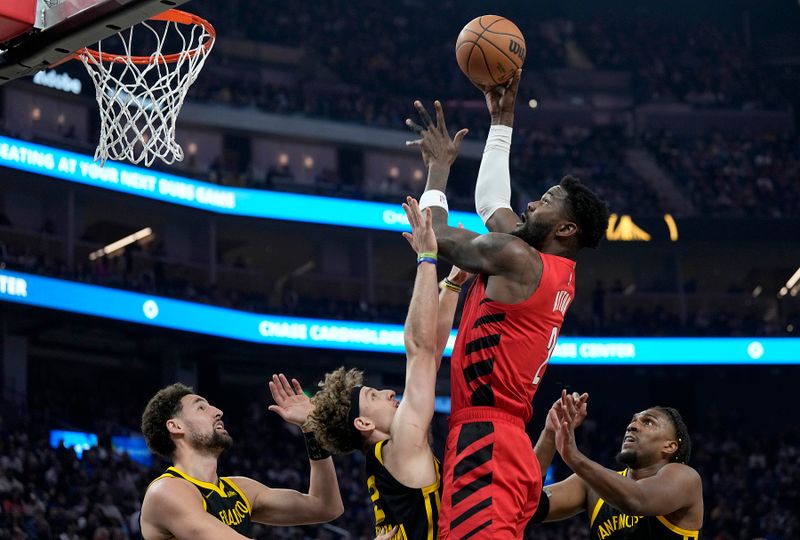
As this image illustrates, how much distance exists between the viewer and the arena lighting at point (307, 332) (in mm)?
20656

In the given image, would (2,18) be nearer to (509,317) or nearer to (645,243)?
(509,317)

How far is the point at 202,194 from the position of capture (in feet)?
78.4

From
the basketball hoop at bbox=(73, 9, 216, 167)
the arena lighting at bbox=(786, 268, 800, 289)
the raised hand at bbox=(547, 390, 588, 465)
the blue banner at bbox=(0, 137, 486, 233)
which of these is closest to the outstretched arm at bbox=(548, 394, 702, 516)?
the raised hand at bbox=(547, 390, 588, 465)

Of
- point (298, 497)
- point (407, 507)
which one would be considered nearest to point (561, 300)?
point (407, 507)

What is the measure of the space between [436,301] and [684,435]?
1.80 metres

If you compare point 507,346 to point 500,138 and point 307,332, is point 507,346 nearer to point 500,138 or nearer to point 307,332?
point 500,138

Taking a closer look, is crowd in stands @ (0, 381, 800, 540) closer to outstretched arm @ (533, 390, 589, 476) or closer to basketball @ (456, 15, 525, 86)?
outstretched arm @ (533, 390, 589, 476)

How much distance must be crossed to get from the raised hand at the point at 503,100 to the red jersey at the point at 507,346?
716mm

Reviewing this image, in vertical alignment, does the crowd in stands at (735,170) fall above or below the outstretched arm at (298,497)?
above

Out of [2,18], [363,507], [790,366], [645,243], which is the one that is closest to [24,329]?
[363,507]

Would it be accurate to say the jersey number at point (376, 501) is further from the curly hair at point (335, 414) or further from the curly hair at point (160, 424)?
the curly hair at point (160, 424)

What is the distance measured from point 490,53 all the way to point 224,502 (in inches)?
94.8

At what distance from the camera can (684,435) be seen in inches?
225

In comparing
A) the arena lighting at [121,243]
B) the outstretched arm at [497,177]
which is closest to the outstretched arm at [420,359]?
the outstretched arm at [497,177]
